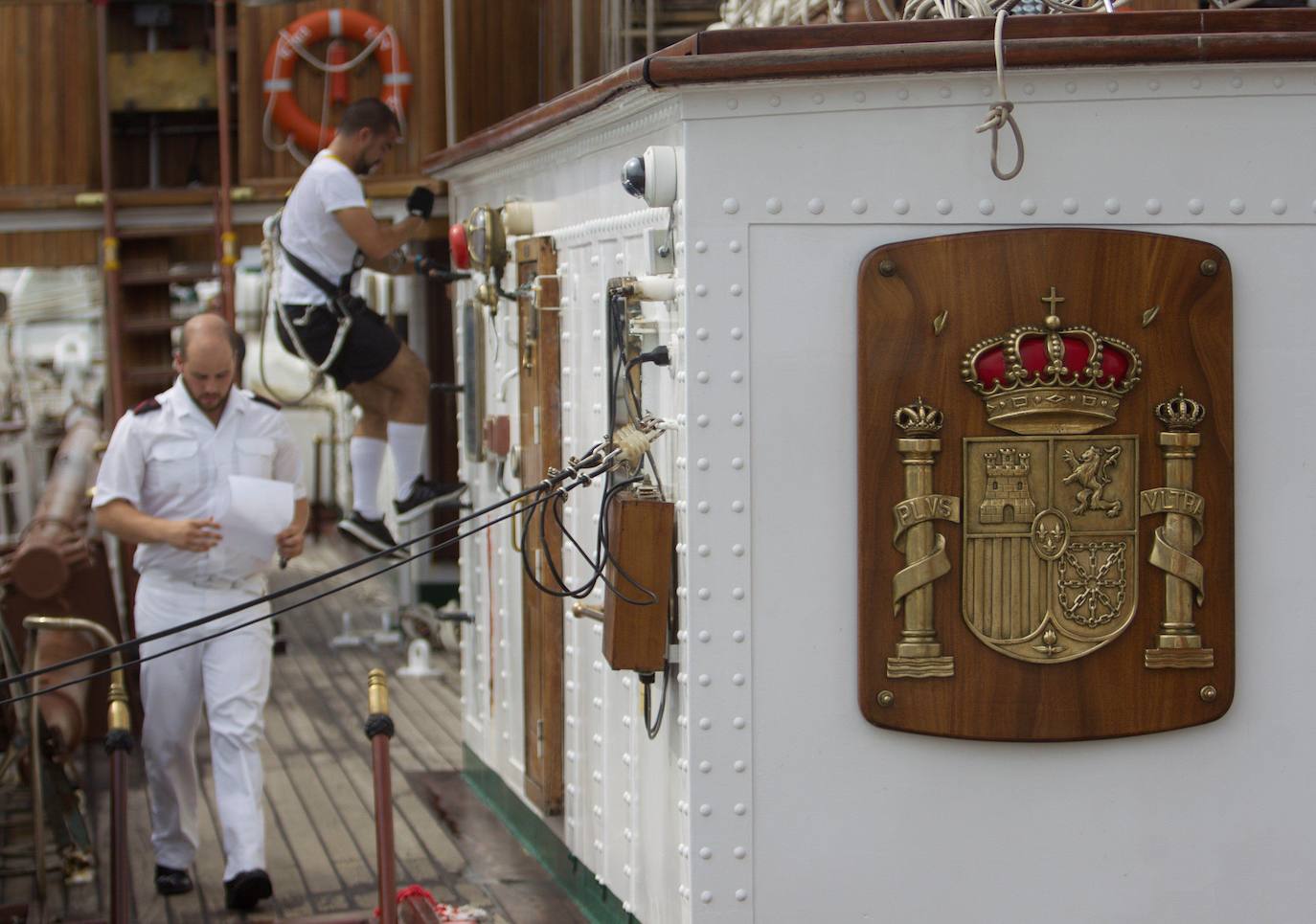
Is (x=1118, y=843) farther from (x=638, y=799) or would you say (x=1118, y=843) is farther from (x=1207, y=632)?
(x=638, y=799)

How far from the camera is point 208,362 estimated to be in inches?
252

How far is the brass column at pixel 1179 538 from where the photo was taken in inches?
171

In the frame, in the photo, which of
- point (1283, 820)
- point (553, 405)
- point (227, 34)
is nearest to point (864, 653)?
point (1283, 820)

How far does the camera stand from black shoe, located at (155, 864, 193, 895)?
6.60m

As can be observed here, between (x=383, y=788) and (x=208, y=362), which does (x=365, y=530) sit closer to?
(x=208, y=362)

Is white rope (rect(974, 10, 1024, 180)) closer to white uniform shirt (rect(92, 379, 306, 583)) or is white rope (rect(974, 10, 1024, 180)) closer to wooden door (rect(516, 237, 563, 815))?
wooden door (rect(516, 237, 563, 815))

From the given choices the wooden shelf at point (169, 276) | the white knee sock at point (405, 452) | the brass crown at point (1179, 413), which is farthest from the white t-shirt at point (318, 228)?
the brass crown at point (1179, 413)

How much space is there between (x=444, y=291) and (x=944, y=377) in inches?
333

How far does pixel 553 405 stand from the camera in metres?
6.34

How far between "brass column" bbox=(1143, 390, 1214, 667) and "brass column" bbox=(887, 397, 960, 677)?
488 millimetres

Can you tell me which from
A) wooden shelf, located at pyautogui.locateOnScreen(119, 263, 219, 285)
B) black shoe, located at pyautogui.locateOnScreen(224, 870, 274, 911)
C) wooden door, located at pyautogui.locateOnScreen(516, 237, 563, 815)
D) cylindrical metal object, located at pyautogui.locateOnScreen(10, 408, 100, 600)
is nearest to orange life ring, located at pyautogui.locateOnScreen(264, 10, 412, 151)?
wooden shelf, located at pyautogui.locateOnScreen(119, 263, 219, 285)

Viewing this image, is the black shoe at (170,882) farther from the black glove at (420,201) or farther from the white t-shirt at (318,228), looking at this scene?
the black glove at (420,201)

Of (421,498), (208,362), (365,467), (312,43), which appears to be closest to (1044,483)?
(208,362)

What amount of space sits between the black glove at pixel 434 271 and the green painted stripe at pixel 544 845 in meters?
2.08
